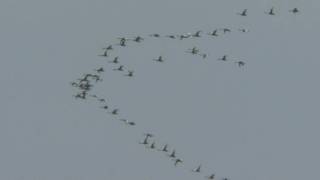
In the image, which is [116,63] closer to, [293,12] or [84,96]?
[84,96]

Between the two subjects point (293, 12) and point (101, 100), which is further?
point (293, 12)

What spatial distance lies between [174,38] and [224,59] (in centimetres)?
462

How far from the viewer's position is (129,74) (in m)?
146

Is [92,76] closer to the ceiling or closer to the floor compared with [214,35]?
closer to the floor

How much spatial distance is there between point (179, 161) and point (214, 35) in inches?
631

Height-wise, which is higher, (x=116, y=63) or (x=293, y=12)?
(x=293, y=12)

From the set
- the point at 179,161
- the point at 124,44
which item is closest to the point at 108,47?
the point at 124,44

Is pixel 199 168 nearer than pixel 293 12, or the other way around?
pixel 199 168

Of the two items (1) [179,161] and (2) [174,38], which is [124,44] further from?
(1) [179,161]

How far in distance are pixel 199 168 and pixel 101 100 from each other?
377 inches

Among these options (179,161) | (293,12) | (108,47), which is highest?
(293,12)

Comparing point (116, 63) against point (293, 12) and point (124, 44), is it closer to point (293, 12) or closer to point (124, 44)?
point (124, 44)

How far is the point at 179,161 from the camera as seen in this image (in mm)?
138250

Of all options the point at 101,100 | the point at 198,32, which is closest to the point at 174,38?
the point at 198,32
